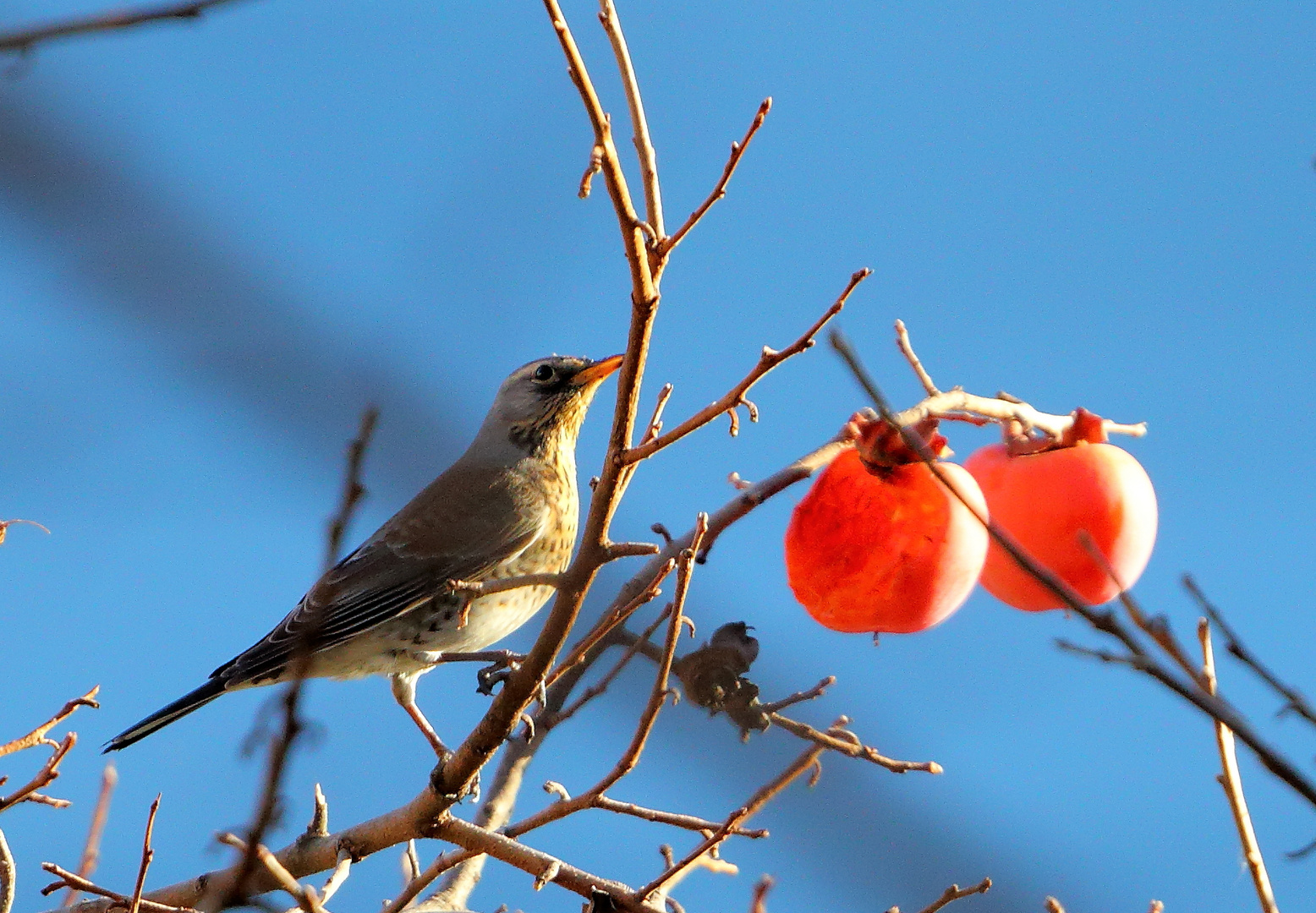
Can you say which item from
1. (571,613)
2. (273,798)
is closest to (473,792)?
(571,613)

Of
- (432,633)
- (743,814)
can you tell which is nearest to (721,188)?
(743,814)

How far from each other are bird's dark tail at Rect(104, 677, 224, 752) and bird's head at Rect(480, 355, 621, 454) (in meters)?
1.53

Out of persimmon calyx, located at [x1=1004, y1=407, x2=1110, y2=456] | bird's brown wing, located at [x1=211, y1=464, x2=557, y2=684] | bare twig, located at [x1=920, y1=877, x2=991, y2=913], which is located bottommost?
bare twig, located at [x1=920, y1=877, x2=991, y2=913]

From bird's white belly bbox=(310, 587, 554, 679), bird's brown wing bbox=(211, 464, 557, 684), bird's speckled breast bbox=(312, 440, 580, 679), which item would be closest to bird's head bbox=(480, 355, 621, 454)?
bird's brown wing bbox=(211, 464, 557, 684)

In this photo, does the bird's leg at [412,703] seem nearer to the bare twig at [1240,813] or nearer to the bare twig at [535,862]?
the bare twig at [535,862]

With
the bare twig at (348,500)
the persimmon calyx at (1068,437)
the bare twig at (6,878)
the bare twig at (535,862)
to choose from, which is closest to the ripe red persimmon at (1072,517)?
the persimmon calyx at (1068,437)

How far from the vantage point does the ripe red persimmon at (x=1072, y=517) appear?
2.50 meters

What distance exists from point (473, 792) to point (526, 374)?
2.35 m

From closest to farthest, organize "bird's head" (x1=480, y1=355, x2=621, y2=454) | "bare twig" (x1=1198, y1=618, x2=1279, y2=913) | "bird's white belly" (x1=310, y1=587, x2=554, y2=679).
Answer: "bare twig" (x1=1198, y1=618, x2=1279, y2=913), "bird's white belly" (x1=310, y1=587, x2=554, y2=679), "bird's head" (x1=480, y1=355, x2=621, y2=454)

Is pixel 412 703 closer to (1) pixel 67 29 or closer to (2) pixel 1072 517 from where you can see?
(2) pixel 1072 517

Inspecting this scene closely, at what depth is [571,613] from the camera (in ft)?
6.30

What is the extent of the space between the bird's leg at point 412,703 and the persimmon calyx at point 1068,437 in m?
1.85

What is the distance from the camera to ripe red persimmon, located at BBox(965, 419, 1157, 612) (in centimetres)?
250

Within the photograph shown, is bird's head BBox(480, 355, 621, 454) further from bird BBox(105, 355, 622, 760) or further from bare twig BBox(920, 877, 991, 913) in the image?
bare twig BBox(920, 877, 991, 913)
